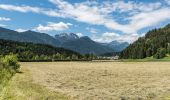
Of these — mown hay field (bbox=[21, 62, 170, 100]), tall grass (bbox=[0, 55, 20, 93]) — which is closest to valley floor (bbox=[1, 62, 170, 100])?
mown hay field (bbox=[21, 62, 170, 100])

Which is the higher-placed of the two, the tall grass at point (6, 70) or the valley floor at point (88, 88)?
the tall grass at point (6, 70)

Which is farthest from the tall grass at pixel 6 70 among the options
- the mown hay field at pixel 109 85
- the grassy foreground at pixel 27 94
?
the mown hay field at pixel 109 85

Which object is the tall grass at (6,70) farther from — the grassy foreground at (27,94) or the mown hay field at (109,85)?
the mown hay field at (109,85)

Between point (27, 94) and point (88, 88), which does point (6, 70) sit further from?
point (27, 94)

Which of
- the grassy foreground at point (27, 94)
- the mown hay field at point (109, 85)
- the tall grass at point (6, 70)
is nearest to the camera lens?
the grassy foreground at point (27, 94)

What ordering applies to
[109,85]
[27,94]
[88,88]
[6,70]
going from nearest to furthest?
[27,94], [88,88], [109,85], [6,70]

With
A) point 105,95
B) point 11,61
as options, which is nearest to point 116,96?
point 105,95

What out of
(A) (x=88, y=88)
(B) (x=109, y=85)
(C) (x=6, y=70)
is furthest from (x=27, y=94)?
(C) (x=6, y=70)

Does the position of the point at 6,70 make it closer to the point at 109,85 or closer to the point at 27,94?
the point at 109,85

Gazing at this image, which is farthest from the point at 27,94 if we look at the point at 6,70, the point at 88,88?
the point at 6,70

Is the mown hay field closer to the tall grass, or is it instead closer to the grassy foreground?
the grassy foreground

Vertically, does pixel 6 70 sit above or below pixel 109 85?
above

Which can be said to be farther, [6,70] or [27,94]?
[6,70]

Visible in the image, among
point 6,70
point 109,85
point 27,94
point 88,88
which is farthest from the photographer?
point 6,70
